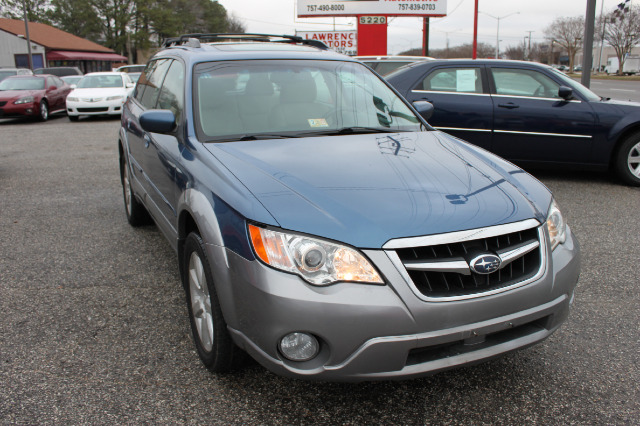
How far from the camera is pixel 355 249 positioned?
2184 mm

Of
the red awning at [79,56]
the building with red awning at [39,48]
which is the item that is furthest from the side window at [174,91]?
the red awning at [79,56]

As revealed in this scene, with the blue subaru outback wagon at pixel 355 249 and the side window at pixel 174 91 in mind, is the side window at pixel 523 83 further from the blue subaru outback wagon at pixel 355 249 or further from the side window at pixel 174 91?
the side window at pixel 174 91

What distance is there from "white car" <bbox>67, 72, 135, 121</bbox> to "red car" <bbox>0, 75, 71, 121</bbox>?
0.86m

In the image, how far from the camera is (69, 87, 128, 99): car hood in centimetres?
1634

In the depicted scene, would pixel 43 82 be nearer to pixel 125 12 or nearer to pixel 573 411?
pixel 573 411

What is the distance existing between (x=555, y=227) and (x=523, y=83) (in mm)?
5149

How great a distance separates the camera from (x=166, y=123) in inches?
128

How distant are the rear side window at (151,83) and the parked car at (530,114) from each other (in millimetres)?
3776

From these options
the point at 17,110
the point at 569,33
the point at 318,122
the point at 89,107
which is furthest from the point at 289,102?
the point at 569,33

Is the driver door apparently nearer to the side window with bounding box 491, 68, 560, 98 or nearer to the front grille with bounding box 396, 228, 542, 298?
the side window with bounding box 491, 68, 560, 98

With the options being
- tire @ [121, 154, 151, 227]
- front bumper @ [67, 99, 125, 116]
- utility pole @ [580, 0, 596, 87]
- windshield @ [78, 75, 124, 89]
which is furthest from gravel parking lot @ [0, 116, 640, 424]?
windshield @ [78, 75, 124, 89]

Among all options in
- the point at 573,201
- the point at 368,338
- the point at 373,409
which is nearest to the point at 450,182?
the point at 368,338

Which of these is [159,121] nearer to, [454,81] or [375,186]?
[375,186]

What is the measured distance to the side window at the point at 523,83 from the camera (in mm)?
7164
